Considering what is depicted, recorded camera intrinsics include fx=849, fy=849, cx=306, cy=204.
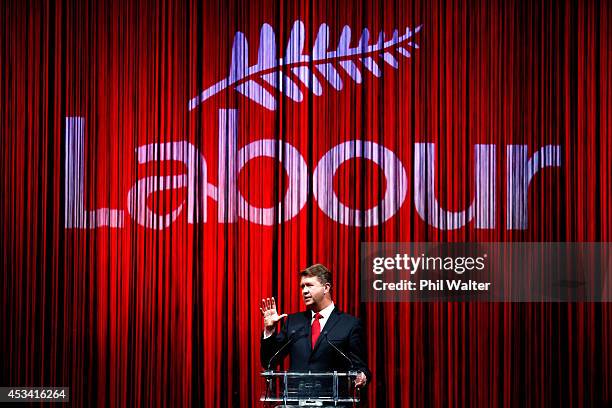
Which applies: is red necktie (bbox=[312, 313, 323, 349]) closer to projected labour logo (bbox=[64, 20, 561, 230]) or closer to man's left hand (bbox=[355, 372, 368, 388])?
man's left hand (bbox=[355, 372, 368, 388])

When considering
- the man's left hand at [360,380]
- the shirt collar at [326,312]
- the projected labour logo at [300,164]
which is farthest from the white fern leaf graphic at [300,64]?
the man's left hand at [360,380]

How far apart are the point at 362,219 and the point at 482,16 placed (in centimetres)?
182

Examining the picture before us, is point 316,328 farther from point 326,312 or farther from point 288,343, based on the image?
point 288,343

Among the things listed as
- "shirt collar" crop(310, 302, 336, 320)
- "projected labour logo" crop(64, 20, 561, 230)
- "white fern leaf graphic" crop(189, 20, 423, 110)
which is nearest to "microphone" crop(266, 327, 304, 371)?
"shirt collar" crop(310, 302, 336, 320)

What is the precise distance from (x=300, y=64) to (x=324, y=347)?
2.44 meters

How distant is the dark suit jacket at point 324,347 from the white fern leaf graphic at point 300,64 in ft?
6.69

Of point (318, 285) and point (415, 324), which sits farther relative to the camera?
point (415, 324)

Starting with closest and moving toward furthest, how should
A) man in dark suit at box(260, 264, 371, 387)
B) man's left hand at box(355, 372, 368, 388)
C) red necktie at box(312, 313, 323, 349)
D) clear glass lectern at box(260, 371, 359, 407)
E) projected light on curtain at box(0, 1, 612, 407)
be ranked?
clear glass lectern at box(260, 371, 359, 407) → man's left hand at box(355, 372, 368, 388) → man in dark suit at box(260, 264, 371, 387) → red necktie at box(312, 313, 323, 349) → projected light on curtain at box(0, 1, 612, 407)

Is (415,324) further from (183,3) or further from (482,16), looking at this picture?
(183,3)

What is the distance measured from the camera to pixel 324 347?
499cm

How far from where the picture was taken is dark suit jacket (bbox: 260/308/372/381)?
4.98 m

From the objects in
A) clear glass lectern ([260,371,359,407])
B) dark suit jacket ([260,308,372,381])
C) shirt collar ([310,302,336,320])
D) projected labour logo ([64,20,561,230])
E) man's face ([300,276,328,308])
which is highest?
projected labour logo ([64,20,561,230])

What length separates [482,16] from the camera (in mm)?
6523

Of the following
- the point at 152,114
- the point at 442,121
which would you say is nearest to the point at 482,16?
the point at 442,121
